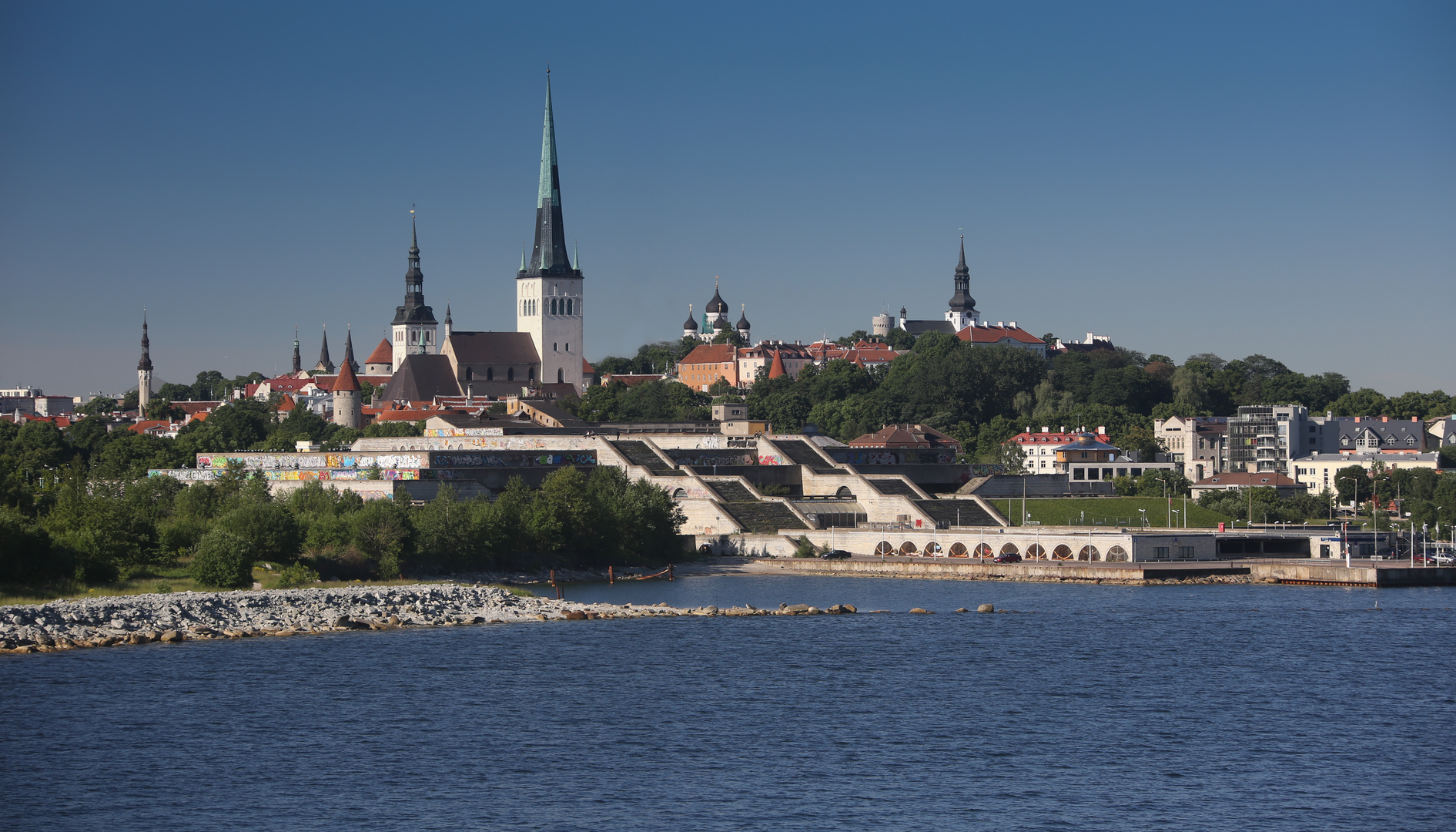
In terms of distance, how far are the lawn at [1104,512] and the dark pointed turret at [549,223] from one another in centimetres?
6264

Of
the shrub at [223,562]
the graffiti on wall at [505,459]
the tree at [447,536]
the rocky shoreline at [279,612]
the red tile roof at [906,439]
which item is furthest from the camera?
the red tile roof at [906,439]

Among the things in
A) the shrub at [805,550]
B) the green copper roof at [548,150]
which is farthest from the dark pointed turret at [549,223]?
the shrub at [805,550]

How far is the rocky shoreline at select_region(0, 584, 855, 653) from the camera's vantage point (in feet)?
142

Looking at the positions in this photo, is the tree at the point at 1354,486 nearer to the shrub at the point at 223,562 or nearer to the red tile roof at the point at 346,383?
the red tile roof at the point at 346,383

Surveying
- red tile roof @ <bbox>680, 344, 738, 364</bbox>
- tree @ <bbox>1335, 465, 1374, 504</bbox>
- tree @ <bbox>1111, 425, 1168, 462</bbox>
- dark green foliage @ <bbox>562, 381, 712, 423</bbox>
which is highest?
red tile roof @ <bbox>680, 344, 738, 364</bbox>

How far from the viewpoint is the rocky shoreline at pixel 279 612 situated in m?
43.3

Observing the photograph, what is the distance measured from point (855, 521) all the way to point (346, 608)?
3352 centimetres

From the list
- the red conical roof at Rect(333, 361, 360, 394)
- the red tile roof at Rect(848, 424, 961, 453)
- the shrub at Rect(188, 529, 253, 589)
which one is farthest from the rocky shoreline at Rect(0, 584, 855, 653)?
the red conical roof at Rect(333, 361, 360, 394)

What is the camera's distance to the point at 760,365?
570 ft

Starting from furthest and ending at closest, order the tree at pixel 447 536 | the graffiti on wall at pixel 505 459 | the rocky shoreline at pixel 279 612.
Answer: the graffiti on wall at pixel 505 459, the tree at pixel 447 536, the rocky shoreline at pixel 279 612

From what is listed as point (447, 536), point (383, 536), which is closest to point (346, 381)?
point (447, 536)

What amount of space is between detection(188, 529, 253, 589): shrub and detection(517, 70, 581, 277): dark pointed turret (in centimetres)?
8698

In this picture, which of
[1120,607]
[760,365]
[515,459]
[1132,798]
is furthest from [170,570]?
[760,365]

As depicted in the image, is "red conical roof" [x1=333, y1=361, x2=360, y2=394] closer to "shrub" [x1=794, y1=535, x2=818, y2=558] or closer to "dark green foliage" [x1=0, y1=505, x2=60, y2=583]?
"shrub" [x1=794, y1=535, x2=818, y2=558]
